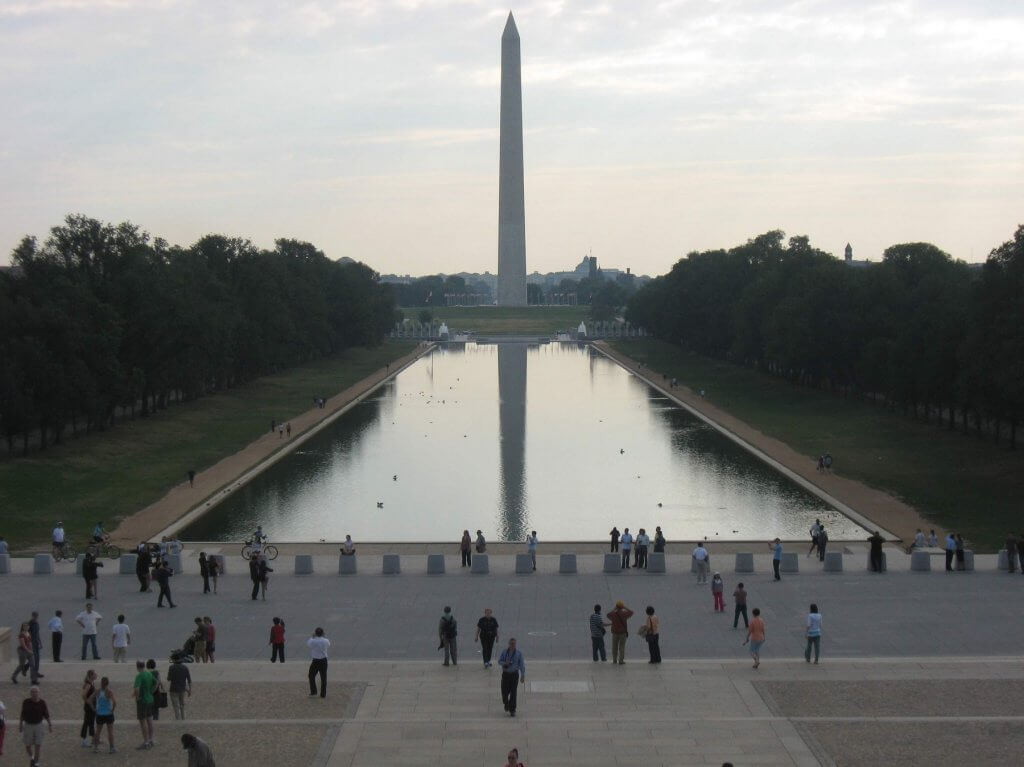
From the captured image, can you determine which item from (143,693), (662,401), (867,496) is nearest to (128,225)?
(662,401)

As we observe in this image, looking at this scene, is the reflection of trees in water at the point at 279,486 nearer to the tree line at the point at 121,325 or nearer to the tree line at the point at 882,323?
the tree line at the point at 121,325

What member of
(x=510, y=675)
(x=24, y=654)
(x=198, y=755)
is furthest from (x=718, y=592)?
(x=198, y=755)

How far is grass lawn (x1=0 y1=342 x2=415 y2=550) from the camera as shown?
39094 millimetres

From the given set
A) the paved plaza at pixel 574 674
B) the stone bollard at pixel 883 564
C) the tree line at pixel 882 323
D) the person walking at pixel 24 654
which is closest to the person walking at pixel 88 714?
the paved plaza at pixel 574 674

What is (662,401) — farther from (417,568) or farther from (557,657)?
(557,657)

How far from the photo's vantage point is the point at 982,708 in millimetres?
17844

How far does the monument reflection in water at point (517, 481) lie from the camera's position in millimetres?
38688

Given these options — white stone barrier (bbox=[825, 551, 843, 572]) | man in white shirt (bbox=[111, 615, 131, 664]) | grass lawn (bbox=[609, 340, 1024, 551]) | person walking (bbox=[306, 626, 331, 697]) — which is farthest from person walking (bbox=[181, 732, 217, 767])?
grass lawn (bbox=[609, 340, 1024, 551])

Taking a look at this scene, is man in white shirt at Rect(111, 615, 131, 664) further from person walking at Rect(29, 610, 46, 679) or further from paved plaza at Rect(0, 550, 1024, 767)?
person walking at Rect(29, 610, 46, 679)

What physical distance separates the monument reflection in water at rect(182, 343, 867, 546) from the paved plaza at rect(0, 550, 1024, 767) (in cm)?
837

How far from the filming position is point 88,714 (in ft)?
53.7

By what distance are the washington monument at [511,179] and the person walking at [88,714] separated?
151654 mm

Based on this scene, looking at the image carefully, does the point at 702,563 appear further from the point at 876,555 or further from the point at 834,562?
the point at 876,555

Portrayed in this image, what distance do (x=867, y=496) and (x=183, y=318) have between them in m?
37.2
